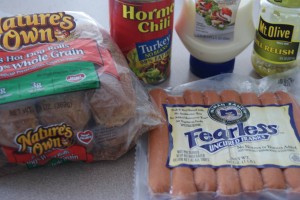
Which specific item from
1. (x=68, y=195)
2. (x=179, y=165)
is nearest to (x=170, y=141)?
(x=179, y=165)

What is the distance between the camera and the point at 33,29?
0.62 m

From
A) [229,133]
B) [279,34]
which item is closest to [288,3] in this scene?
[279,34]

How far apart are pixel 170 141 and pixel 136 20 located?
0.21 m

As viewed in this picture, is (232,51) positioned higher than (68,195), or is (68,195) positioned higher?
(232,51)

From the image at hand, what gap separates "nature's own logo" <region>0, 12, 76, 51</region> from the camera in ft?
1.97

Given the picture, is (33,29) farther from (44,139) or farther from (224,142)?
(224,142)

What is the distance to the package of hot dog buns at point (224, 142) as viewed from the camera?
0.52 m

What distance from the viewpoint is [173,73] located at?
79 cm

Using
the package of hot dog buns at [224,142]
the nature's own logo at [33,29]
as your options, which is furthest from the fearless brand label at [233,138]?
the nature's own logo at [33,29]

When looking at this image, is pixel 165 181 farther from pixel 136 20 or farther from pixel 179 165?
pixel 136 20

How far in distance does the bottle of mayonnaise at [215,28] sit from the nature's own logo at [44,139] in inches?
11.9

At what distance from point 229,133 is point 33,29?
0.35 metres

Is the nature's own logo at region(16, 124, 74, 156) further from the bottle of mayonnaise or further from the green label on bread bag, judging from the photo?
the bottle of mayonnaise

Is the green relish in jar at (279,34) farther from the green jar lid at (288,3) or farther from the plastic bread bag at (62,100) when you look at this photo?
the plastic bread bag at (62,100)
